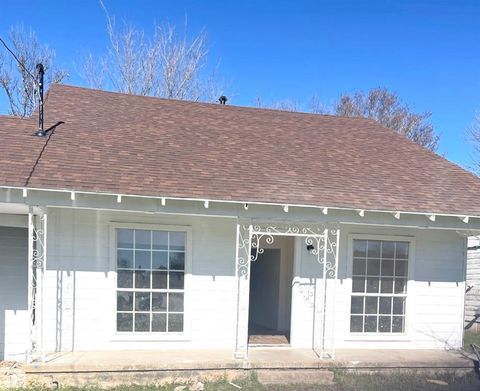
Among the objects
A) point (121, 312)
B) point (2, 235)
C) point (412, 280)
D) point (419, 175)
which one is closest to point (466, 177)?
point (419, 175)

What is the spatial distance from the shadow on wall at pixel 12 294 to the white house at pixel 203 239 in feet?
0.07

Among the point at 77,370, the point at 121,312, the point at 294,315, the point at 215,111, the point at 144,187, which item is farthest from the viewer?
the point at 215,111

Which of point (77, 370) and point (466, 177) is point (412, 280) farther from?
point (77, 370)

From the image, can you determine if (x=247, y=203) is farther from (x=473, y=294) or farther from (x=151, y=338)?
(x=473, y=294)

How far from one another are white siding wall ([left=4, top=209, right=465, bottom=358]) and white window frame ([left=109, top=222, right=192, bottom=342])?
0.03 meters

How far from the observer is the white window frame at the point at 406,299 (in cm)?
870

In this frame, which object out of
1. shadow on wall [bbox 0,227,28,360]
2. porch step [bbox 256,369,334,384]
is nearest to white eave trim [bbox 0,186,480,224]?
shadow on wall [bbox 0,227,28,360]

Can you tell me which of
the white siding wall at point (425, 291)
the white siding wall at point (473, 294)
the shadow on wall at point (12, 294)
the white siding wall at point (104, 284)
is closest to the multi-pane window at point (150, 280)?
the white siding wall at point (104, 284)

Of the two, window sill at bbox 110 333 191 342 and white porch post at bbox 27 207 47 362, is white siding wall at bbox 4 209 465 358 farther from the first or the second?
white porch post at bbox 27 207 47 362

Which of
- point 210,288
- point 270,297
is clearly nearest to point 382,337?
point 270,297

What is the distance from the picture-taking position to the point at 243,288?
318 inches

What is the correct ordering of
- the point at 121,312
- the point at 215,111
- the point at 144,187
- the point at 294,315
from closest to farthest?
1. the point at 144,187
2. the point at 121,312
3. the point at 294,315
4. the point at 215,111

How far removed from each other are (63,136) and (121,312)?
3.35m

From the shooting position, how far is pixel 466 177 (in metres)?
9.76
